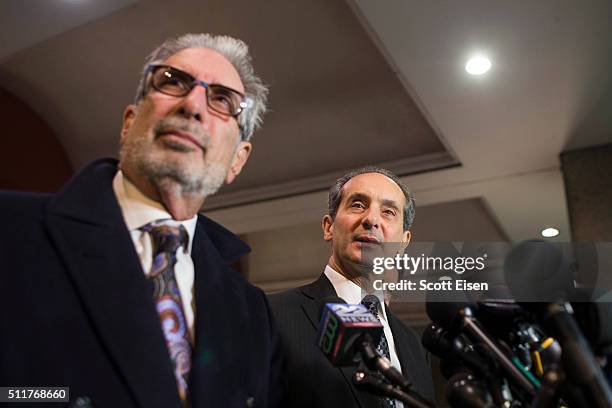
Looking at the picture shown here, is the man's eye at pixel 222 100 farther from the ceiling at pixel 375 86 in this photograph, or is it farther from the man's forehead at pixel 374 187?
the ceiling at pixel 375 86

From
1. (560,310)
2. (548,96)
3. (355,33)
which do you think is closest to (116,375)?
(560,310)

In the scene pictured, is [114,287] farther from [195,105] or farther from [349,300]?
[349,300]

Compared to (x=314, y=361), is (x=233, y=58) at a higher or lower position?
higher

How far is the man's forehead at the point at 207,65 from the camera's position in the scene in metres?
1.11

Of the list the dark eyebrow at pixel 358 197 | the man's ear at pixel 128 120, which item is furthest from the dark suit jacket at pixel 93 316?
the dark eyebrow at pixel 358 197

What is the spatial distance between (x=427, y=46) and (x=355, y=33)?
0.55 metres

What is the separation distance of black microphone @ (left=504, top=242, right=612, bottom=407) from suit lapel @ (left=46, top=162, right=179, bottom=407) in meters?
0.52

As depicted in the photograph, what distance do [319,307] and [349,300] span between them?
0.19 metres

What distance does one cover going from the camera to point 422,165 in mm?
4484

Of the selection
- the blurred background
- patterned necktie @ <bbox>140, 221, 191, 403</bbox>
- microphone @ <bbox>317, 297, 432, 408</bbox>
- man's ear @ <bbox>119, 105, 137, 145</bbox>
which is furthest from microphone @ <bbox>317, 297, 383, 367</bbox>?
the blurred background

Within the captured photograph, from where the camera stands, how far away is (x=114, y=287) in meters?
0.84

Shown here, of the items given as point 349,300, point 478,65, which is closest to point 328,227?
point 349,300

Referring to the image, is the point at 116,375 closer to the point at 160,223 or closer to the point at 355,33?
the point at 160,223

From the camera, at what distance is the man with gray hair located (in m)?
1.25
